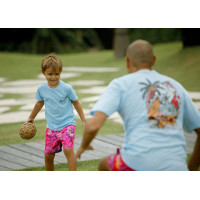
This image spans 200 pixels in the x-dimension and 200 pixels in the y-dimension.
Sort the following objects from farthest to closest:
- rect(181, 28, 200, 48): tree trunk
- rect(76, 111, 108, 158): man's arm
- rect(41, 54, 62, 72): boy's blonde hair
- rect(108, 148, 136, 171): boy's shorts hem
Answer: rect(181, 28, 200, 48): tree trunk, rect(41, 54, 62, 72): boy's blonde hair, rect(108, 148, 136, 171): boy's shorts hem, rect(76, 111, 108, 158): man's arm

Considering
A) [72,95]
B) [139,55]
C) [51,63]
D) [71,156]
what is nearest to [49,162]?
[71,156]

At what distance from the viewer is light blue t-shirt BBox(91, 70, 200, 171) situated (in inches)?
84.1

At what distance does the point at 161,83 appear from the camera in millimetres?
2201

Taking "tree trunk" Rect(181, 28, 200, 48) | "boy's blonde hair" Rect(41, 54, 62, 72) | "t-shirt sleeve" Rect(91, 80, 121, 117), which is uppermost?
"tree trunk" Rect(181, 28, 200, 48)

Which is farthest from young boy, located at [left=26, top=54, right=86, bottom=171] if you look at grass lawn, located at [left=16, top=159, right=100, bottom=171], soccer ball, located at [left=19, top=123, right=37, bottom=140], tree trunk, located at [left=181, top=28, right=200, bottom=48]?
tree trunk, located at [left=181, top=28, right=200, bottom=48]

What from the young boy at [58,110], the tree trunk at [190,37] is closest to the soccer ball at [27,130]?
the young boy at [58,110]

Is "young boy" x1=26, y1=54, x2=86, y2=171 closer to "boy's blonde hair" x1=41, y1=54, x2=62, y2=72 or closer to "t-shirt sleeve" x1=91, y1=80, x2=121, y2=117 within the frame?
"boy's blonde hair" x1=41, y1=54, x2=62, y2=72

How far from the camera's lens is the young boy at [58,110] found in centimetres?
331

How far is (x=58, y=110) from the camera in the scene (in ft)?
11.0

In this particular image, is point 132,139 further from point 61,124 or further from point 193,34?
point 193,34

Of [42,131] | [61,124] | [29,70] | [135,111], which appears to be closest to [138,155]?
[135,111]

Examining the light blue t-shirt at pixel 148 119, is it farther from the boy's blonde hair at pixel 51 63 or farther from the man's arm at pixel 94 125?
the boy's blonde hair at pixel 51 63

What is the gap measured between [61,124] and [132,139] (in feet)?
4.22

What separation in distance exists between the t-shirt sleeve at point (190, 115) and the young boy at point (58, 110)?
1105mm
